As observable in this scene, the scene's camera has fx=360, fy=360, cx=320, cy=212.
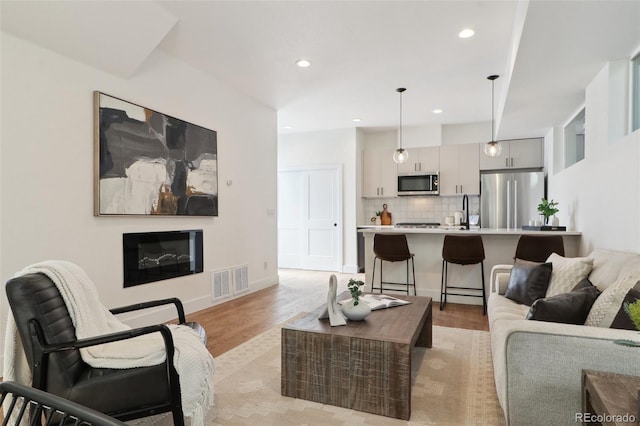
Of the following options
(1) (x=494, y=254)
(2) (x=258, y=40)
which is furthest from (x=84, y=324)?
(1) (x=494, y=254)

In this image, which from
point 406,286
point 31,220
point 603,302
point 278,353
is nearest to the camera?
point 603,302

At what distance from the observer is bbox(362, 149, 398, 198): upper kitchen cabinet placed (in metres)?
7.07

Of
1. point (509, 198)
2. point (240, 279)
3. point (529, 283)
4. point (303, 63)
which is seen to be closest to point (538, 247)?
point (529, 283)

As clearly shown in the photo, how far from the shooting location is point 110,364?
1623mm

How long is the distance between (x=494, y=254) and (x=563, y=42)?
2500 millimetres

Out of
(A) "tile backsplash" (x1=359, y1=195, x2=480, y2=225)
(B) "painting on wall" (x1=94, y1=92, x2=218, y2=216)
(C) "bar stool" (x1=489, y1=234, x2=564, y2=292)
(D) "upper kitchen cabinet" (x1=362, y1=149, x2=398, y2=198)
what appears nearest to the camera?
(B) "painting on wall" (x1=94, y1=92, x2=218, y2=216)

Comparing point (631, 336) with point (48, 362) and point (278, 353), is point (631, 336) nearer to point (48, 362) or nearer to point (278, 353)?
point (278, 353)

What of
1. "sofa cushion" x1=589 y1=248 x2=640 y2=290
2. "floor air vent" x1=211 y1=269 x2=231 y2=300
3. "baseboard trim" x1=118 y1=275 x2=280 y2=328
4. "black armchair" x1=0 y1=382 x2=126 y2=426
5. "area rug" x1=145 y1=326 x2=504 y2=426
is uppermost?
"sofa cushion" x1=589 y1=248 x2=640 y2=290

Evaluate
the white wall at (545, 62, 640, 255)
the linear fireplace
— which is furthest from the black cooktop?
the linear fireplace

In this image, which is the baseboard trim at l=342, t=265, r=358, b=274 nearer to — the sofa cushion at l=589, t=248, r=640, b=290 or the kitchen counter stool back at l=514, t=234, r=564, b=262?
the kitchen counter stool back at l=514, t=234, r=564, b=262

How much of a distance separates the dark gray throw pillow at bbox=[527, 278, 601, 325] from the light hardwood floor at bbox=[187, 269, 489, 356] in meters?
1.77

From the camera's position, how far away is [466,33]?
10.8 feet

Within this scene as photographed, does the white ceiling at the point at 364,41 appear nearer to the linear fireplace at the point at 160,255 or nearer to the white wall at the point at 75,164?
the white wall at the point at 75,164

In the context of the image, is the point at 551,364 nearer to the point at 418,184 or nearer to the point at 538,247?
the point at 538,247
